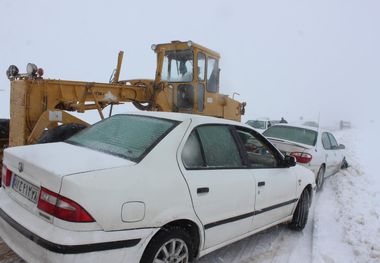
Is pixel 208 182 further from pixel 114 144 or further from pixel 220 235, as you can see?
pixel 114 144

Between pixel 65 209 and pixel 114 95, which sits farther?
pixel 114 95

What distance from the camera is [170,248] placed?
2875 mm

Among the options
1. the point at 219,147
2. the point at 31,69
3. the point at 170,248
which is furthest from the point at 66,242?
the point at 31,69

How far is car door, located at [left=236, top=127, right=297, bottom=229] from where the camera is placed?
383cm

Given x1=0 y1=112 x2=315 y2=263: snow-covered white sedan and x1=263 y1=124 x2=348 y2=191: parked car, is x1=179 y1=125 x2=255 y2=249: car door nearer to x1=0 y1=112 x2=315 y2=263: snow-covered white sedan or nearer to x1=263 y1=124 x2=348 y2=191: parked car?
x1=0 y1=112 x2=315 y2=263: snow-covered white sedan

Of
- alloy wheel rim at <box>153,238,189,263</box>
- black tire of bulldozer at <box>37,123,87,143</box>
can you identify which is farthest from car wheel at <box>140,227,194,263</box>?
black tire of bulldozer at <box>37,123,87,143</box>

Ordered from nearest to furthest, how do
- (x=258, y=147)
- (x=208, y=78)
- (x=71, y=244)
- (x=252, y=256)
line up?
(x=71, y=244)
(x=252, y=256)
(x=258, y=147)
(x=208, y=78)

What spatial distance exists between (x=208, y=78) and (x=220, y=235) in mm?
5646

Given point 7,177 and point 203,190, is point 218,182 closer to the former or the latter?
point 203,190

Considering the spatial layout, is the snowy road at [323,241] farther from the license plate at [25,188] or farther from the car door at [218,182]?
the license plate at [25,188]

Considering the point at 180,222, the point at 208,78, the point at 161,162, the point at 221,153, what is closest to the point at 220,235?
the point at 180,222

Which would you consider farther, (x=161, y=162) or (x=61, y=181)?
A: (x=161, y=162)

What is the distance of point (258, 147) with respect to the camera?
430 centimetres

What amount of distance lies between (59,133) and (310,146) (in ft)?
16.5
